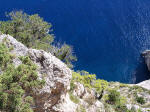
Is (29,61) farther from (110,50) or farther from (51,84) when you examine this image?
(110,50)

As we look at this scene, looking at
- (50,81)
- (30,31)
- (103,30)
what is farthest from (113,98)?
(103,30)

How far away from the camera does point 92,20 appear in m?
59.1

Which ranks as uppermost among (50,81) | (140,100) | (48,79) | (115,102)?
(140,100)

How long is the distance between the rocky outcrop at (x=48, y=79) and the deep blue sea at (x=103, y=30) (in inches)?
1299

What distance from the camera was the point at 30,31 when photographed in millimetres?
33500

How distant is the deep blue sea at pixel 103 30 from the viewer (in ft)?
160

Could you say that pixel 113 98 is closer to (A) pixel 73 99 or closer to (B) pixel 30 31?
(A) pixel 73 99

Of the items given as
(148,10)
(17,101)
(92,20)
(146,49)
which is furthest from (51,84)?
(148,10)

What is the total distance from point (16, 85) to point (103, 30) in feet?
156

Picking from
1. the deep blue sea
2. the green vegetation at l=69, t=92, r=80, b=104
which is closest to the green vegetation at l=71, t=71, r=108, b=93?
the green vegetation at l=69, t=92, r=80, b=104

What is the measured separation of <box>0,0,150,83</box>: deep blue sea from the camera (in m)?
48.7

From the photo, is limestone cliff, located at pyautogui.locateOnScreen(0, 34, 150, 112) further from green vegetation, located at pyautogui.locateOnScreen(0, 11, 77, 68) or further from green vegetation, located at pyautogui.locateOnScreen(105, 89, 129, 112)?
green vegetation, located at pyautogui.locateOnScreen(0, 11, 77, 68)

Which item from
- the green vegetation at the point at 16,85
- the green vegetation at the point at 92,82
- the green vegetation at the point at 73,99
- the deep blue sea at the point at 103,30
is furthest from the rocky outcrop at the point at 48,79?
the deep blue sea at the point at 103,30

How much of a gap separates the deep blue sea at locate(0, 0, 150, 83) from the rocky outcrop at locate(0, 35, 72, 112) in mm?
32993
